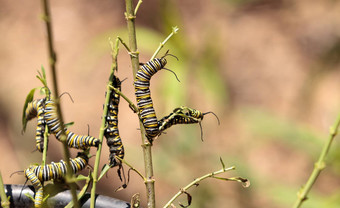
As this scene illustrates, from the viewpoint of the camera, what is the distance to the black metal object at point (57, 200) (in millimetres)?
704

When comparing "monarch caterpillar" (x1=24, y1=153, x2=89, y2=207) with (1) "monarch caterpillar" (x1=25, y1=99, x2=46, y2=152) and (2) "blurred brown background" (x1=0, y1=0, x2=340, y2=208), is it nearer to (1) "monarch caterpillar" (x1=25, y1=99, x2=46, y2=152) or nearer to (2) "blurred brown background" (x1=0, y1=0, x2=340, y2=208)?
(1) "monarch caterpillar" (x1=25, y1=99, x2=46, y2=152)

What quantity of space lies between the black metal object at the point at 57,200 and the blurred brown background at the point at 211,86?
673 millimetres

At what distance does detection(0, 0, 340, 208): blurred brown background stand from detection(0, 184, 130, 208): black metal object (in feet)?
2.21

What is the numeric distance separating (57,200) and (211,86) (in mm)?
898

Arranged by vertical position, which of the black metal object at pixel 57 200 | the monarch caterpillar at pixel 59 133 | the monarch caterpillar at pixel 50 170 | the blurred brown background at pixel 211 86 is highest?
the blurred brown background at pixel 211 86

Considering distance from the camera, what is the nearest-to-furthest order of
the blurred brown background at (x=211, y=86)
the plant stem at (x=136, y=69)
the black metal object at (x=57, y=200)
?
the plant stem at (x=136, y=69), the black metal object at (x=57, y=200), the blurred brown background at (x=211, y=86)

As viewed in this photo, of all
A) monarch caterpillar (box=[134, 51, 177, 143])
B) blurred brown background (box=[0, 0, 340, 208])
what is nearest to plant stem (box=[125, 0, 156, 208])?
monarch caterpillar (box=[134, 51, 177, 143])

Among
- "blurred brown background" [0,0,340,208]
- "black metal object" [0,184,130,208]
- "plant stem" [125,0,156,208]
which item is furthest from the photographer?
"blurred brown background" [0,0,340,208]

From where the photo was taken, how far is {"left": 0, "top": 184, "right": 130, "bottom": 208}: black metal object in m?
0.70

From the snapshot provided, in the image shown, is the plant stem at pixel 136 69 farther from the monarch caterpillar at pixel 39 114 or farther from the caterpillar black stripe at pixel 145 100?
the monarch caterpillar at pixel 39 114

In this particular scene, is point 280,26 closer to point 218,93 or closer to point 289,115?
point 289,115

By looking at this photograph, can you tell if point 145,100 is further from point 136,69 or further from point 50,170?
point 50,170

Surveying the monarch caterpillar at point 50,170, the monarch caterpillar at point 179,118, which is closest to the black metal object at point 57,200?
the monarch caterpillar at point 50,170

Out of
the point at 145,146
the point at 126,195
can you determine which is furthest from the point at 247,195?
the point at 145,146
